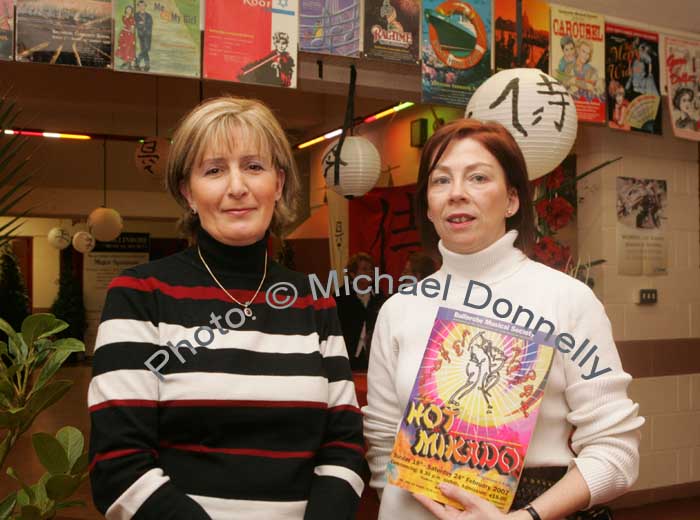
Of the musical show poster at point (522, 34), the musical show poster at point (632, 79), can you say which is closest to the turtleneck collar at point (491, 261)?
the musical show poster at point (522, 34)

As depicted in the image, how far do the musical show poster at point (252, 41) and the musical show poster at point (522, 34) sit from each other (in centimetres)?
111

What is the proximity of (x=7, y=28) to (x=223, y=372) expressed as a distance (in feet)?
7.10

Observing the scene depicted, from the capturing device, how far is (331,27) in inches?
121

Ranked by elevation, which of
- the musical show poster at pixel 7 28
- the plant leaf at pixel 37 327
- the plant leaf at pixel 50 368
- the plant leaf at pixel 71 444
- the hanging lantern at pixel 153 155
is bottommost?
the plant leaf at pixel 71 444

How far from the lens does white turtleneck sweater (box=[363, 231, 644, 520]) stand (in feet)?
3.92

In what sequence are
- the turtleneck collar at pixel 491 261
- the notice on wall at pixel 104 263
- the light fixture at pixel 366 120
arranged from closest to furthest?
the turtleneck collar at pixel 491 261 → the light fixture at pixel 366 120 → the notice on wall at pixel 104 263

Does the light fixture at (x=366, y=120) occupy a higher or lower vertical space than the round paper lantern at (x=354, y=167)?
higher

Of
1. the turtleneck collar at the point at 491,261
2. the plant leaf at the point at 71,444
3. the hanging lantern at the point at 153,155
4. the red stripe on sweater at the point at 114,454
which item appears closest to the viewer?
the red stripe on sweater at the point at 114,454

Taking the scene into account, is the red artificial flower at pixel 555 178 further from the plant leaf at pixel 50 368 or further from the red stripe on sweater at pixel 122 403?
the red stripe on sweater at pixel 122 403

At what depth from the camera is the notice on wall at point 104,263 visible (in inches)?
503

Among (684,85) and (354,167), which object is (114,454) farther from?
(684,85)

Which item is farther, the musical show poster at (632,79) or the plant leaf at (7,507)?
the musical show poster at (632,79)

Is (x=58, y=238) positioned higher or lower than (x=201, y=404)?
higher

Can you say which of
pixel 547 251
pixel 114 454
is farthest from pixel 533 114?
pixel 114 454
